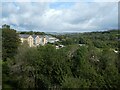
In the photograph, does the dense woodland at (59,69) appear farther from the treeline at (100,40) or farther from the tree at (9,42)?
the tree at (9,42)

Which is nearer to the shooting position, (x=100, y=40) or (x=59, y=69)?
(x=59, y=69)

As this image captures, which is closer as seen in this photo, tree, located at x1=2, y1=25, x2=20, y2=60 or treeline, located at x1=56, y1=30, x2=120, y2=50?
tree, located at x1=2, y1=25, x2=20, y2=60

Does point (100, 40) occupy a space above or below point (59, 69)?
above

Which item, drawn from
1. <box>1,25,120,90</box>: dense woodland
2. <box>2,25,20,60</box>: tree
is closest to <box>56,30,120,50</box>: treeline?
<box>2,25,20,60</box>: tree

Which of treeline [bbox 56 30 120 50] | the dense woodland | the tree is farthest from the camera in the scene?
treeline [bbox 56 30 120 50]

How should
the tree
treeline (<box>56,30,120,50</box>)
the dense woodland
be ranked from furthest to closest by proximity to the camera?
1. treeline (<box>56,30,120,50</box>)
2. the tree
3. the dense woodland

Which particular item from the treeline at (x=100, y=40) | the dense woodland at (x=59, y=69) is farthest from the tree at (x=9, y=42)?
the dense woodland at (x=59, y=69)

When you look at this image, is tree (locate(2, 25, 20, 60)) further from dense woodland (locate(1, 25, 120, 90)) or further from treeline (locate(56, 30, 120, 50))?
dense woodland (locate(1, 25, 120, 90))

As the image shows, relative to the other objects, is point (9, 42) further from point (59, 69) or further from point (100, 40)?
point (100, 40)

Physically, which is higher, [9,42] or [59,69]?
[9,42]

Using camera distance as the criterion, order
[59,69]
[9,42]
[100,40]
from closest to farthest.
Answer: [59,69] → [9,42] → [100,40]

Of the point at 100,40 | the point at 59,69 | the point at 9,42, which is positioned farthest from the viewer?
the point at 100,40

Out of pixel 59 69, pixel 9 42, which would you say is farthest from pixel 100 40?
pixel 59 69

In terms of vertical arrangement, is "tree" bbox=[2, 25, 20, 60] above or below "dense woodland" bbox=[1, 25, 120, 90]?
above
